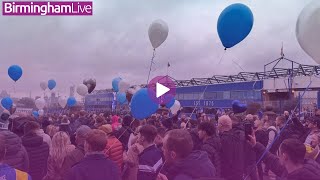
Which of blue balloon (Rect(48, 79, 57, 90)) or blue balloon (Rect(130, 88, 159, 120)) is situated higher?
blue balloon (Rect(48, 79, 57, 90))

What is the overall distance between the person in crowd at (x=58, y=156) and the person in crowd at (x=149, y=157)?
2.70ft

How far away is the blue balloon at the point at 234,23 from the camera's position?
5.14 meters

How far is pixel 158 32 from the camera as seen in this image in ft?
23.6

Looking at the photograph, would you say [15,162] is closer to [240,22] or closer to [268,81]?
[240,22]

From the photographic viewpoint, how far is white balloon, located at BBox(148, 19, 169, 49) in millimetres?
7168

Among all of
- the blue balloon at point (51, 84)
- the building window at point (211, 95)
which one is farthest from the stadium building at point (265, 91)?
the blue balloon at point (51, 84)

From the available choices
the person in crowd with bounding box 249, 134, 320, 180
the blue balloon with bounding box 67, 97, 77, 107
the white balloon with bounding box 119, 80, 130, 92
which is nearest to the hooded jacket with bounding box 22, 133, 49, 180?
the person in crowd with bounding box 249, 134, 320, 180

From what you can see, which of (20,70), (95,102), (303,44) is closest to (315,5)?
(303,44)

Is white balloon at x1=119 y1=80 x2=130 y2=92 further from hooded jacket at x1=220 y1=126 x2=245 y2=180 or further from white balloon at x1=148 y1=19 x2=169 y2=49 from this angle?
hooded jacket at x1=220 y1=126 x2=245 y2=180

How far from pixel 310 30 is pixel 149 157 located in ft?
7.22

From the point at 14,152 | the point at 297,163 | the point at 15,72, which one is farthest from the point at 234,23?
the point at 15,72

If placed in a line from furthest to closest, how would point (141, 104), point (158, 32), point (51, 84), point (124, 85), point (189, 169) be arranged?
1. point (51, 84)
2. point (124, 85)
3. point (158, 32)
4. point (141, 104)
5. point (189, 169)

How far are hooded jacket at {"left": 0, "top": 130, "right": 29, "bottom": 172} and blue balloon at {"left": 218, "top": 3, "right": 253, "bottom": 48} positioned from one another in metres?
3.19

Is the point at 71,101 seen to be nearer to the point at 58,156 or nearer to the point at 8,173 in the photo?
the point at 58,156
